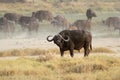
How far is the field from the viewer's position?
1570cm

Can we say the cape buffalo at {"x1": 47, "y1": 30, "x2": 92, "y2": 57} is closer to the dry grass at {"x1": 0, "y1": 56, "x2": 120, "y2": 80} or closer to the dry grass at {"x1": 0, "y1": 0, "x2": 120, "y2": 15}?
the dry grass at {"x1": 0, "y1": 56, "x2": 120, "y2": 80}

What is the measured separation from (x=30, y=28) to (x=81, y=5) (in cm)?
1973

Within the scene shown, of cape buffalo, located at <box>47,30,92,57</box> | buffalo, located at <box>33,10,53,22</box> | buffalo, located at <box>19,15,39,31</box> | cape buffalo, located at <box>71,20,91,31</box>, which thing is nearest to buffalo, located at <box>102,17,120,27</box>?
cape buffalo, located at <box>71,20,91,31</box>

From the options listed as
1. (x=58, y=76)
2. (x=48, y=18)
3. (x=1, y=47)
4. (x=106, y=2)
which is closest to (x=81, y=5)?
(x=106, y=2)

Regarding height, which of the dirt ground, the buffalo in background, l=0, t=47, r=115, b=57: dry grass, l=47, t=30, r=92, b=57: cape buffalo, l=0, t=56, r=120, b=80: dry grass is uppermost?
l=0, t=56, r=120, b=80: dry grass

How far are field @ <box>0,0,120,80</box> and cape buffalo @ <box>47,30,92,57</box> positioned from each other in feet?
1.83

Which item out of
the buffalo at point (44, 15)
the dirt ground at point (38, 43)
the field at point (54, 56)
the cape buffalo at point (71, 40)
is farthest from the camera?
the buffalo at point (44, 15)

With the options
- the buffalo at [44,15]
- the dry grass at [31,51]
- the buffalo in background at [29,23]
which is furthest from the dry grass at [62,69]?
the buffalo at [44,15]

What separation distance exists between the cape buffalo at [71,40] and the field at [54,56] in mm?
559

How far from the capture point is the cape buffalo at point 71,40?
2056 centimetres

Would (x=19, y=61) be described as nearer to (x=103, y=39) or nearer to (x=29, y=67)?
(x=29, y=67)

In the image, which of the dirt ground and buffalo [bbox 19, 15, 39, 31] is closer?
the dirt ground

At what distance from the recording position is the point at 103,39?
32.5m

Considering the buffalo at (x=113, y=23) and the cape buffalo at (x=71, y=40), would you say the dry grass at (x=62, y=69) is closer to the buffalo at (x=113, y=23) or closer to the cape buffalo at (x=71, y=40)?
the cape buffalo at (x=71, y=40)
